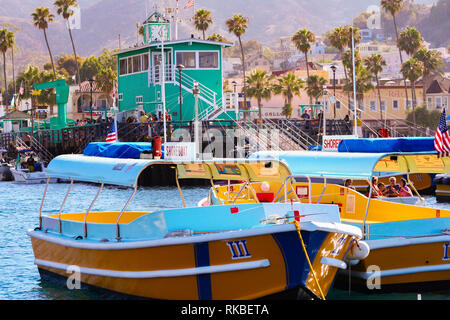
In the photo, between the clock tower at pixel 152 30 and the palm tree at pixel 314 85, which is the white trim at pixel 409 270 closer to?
the clock tower at pixel 152 30

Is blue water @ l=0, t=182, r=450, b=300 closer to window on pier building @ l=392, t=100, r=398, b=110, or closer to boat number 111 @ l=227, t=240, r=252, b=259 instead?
boat number 111 @ l=227, t=240, r=252, b=259

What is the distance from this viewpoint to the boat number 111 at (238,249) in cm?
1374

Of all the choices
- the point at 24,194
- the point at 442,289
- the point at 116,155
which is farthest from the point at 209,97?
the point at 442,289

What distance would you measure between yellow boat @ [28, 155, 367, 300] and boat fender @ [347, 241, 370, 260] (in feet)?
0.07

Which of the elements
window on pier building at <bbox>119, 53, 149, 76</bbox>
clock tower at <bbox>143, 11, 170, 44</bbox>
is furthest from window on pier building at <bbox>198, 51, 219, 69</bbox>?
window on pier building at <bbox>119, 53, 149, 76</bbox>

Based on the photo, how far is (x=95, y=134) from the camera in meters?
58.1

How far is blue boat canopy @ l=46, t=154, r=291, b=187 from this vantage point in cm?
1631

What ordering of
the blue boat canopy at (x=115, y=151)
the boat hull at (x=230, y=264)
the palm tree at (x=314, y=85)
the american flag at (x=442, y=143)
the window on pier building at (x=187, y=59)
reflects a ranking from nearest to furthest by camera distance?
the boat hull at (x=230, y=264) → the american flag at (x=442, y=143) → the blue boat canopy at (x=115, y=151) → the window on pier building at (x=187, y=59) → the palm tree at (x=314, y=85)

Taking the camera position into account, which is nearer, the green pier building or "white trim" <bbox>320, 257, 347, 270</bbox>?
"white trim" <bbox>320, 257, 347, 270</bbox>

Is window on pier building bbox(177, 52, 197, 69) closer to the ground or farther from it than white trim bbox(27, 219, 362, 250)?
farther from it

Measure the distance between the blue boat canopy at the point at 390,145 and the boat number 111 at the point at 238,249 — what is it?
833cm

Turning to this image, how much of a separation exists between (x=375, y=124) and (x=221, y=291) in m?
82.6

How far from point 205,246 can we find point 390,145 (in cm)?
901

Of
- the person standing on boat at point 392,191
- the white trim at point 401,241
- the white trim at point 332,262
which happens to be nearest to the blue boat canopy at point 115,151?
the white trim at point 401,241
